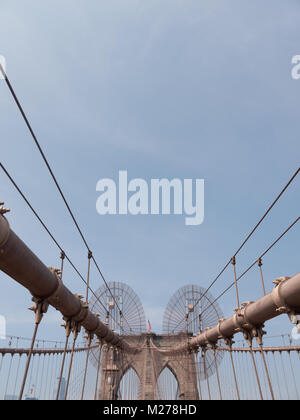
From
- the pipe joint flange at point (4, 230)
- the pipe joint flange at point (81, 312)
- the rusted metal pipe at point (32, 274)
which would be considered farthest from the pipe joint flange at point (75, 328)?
the pipe joint flange at point (4, 230)

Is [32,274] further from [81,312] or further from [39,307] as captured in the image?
[81,312]

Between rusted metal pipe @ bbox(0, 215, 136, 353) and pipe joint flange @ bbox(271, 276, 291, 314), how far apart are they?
5733 mm

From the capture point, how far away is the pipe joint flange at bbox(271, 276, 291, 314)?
7.52m

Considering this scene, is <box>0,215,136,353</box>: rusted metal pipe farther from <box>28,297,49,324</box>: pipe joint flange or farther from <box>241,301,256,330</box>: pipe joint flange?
<box>241,301,256,330</box>: pipe joint flange

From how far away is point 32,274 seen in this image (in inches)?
269

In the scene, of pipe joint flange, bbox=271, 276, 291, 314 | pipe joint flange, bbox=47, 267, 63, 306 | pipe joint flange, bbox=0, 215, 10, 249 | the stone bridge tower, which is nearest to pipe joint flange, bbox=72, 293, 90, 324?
pipe joint flange, bbox=47, 267, 63, 306

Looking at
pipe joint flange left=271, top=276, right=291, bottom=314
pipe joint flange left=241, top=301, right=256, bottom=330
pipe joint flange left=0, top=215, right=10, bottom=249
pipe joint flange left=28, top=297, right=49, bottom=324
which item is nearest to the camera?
pipe joint flange left=0, top=215, right=10, bottom=249

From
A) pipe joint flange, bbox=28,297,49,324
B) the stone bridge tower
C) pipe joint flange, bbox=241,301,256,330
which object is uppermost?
the stone bridge tower

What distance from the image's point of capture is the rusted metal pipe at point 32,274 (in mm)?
5730

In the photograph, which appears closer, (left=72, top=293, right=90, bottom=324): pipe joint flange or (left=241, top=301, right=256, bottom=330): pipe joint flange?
(left=241, top=301, right=256, bottom=330): pipe joint flange

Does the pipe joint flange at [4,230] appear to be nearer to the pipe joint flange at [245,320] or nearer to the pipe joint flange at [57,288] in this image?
the pipe joint flange at [57,288]

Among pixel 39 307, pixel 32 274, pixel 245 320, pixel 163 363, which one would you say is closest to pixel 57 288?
pixel 39 307

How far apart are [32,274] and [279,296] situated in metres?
5.99

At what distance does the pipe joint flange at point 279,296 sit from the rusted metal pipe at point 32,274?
5733mm
